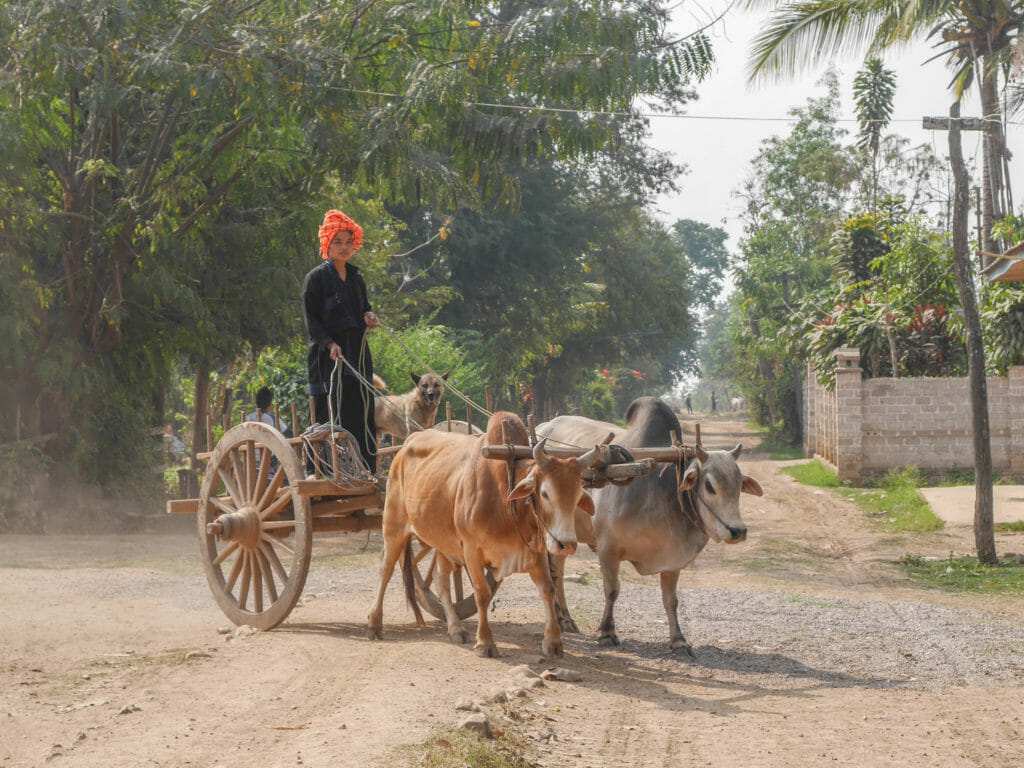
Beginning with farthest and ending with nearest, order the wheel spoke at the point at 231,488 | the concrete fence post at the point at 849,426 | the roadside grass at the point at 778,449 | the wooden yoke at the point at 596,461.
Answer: the roadside grass at the point at 778,449 → the concrete fence post at the point at 849,426 → the wheel spoke at the point at 231,488 → the wooden yoke at the point at 596,461

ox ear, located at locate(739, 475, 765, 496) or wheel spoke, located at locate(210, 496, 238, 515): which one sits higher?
ox ear, located at locate(739, 475, 765, 496)

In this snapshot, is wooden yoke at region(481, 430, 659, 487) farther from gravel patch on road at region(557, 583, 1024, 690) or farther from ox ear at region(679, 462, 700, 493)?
gravel patch on road at region(557, 583, 1024, 690)

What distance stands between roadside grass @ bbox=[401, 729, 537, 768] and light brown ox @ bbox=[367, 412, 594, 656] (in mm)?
1440

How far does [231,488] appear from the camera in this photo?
339 inches

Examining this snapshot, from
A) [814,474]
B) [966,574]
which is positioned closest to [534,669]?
[966,574]

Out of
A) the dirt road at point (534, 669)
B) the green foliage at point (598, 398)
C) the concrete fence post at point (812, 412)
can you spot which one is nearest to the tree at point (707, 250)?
the green foliage at point (598, 398)

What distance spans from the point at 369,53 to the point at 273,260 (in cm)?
395

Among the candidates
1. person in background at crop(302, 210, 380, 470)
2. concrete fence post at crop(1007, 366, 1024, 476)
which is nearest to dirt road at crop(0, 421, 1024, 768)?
person in background at crop(302, 210, 380, 470)

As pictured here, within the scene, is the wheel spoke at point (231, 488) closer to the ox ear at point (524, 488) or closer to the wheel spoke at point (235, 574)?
the wheel spoke at point (235, 574)

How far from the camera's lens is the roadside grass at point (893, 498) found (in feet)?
51.6

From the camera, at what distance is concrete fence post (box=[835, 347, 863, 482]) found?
2025 centimetres

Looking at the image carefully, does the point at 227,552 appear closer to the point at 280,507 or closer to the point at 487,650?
the point at 280,507

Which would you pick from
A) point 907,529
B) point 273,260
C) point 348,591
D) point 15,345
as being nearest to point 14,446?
point 15,345

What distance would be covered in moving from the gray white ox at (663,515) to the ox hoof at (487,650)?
3.55ft
